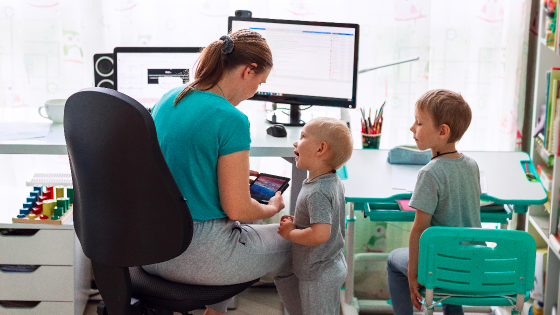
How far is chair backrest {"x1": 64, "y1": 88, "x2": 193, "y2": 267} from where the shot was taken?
3.71 feet

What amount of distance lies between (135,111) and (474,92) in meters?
1.81

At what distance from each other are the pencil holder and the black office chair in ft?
3.65

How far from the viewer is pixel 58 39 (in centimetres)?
241

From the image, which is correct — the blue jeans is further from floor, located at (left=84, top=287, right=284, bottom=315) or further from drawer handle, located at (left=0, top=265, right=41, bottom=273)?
drawer handle, located at (left=0, top=265, right=41, bottom=273)

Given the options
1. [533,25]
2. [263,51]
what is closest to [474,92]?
[533,25]

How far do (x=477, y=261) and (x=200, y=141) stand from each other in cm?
75

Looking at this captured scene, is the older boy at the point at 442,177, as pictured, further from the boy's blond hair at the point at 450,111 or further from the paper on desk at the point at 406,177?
the paper on desk at the point at 406,177

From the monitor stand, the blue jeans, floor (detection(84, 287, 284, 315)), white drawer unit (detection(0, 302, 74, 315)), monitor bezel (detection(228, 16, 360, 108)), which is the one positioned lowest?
floor (detection(84, 287, 284, 315))

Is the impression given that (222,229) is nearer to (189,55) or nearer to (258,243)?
(258,243)

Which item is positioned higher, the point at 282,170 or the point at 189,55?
the point at 189,55

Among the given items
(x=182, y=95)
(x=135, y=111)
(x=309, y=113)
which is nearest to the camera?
(x=135, y=111)

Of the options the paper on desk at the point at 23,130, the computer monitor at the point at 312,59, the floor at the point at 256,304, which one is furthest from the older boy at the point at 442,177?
the paper on desk at the point at 23,130

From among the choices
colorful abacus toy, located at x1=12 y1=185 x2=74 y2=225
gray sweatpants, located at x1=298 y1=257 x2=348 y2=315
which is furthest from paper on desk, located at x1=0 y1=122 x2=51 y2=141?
gray sweatpants, located at x1=298 y1=257 x2=348 y2=315

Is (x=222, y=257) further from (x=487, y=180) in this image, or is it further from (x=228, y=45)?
(x=487, y=180)
